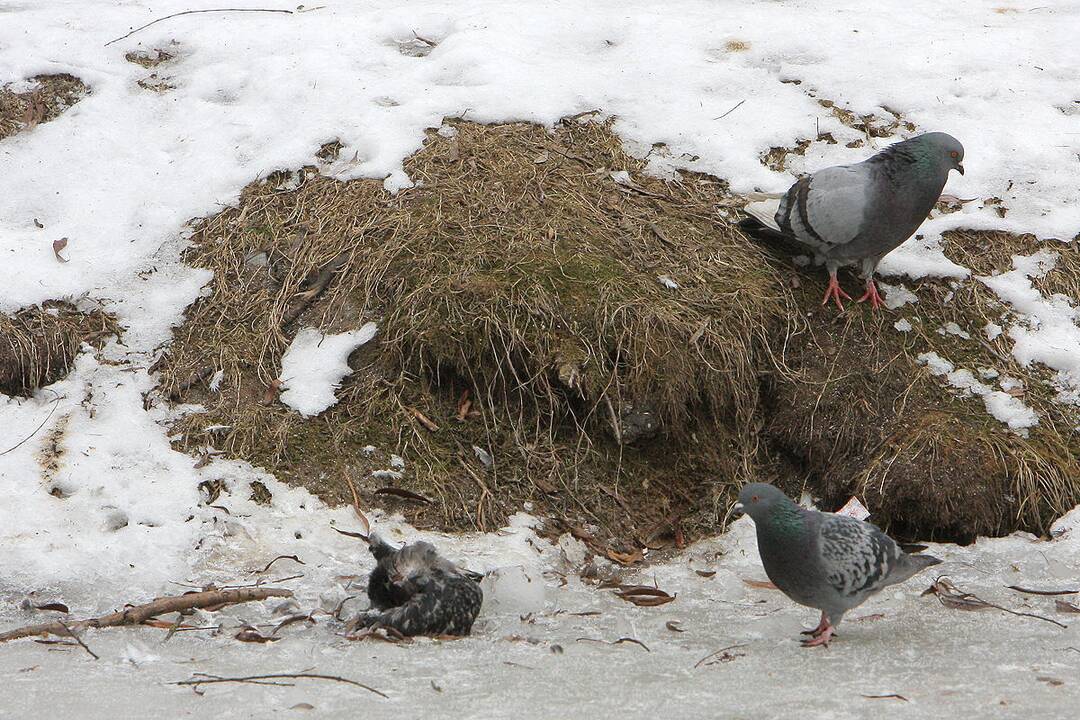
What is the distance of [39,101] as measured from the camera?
6.02 metres

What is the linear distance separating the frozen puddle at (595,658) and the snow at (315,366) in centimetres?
76

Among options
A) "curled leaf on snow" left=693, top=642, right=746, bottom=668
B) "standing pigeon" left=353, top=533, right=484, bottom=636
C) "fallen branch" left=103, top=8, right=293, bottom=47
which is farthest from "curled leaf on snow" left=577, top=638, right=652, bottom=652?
"fallen branch" left=103, top=8, right=293, bottom=47

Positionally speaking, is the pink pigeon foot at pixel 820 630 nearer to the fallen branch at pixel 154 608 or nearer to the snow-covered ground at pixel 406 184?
the snow-covered ground at pixel 406 184

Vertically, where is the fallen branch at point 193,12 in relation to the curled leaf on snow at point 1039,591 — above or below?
above

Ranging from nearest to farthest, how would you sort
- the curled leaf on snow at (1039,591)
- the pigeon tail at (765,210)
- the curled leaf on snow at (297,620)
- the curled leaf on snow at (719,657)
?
the curled leaf on snow at (719,657)
the curled leaf on snow at (297,620)
the curled leaf on snow at (1039,591)
the pigeon tail at (765,210)

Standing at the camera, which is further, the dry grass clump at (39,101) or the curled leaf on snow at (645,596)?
the dry grass clump at (39,101)

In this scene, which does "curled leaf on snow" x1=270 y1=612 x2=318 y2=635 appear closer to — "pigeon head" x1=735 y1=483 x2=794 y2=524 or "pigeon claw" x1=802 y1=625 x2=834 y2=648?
"pigeon head" x1=735 y1=483 x2=794 y2=524

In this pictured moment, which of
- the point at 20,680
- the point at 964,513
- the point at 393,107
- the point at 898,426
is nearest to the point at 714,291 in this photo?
the point at 898,426

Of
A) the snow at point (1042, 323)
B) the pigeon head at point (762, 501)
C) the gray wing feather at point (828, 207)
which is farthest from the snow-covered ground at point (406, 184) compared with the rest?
the gray wing feather at point (828, 207)

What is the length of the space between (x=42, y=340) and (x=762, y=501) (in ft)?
10.8

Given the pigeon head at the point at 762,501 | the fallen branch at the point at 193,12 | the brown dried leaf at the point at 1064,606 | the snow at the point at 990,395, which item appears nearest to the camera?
the pigeon head at the point at 762,501

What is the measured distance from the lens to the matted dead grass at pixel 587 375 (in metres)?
4.45

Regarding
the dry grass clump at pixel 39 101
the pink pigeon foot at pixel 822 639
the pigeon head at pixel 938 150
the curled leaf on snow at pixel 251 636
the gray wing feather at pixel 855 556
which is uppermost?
the pigeon head at pixel 938 150

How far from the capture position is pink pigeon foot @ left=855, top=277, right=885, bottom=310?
5.12 meters
